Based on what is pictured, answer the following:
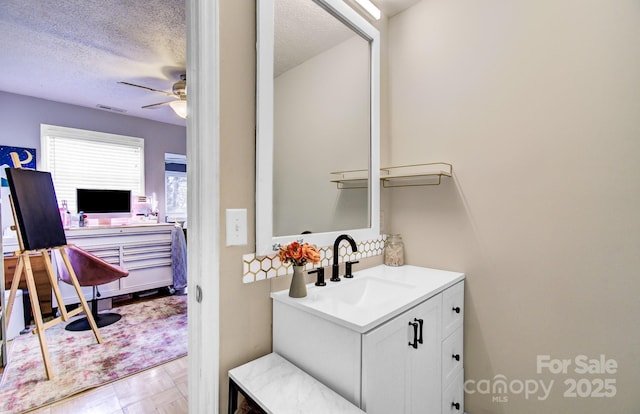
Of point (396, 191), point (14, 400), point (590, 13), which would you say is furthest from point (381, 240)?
point (14, 400)

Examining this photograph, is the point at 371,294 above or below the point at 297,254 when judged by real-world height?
below

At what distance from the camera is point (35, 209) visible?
220 cm

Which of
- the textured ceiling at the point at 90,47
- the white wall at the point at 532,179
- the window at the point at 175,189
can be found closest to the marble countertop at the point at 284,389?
the white wall at the point at 532,179

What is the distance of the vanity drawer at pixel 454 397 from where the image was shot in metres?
1.36

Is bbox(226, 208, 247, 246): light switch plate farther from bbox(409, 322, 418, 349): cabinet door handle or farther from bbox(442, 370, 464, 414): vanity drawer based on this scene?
bbox(442, 370, 464, 414): vanity drawer

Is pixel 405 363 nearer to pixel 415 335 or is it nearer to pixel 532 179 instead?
pixel 415 335

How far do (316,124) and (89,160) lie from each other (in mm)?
3949

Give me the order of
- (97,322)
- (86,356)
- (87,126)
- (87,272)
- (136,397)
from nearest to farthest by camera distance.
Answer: (136,397), (86,356), (87,272), (97,322), (87,126)

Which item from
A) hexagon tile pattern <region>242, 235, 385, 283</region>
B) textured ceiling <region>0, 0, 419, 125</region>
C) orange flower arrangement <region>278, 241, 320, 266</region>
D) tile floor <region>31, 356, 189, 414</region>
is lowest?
tile floor <region>31, 356, 189, 414</region>

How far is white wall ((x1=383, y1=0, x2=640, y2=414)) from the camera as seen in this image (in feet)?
3.84

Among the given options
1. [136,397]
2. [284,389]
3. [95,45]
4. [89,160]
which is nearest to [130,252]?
[89,160]

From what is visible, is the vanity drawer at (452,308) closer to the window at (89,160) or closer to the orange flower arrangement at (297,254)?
the orange flower arrangement at (297,254)

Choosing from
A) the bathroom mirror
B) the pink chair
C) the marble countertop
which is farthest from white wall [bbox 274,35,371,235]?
the pink chair

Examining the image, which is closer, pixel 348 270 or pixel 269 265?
pixel 269 265
